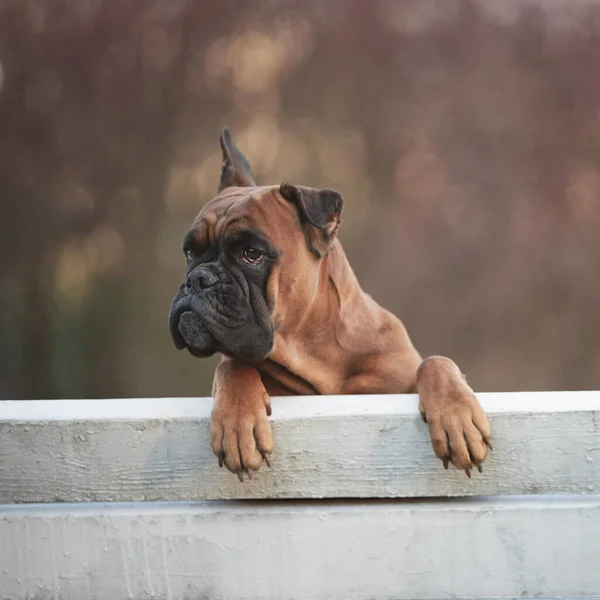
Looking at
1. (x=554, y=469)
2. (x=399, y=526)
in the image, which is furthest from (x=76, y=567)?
(x=554, y=469)

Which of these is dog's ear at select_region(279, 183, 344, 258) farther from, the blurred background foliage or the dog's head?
the blurred background foliage

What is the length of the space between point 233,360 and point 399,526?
685mm

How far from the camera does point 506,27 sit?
5.22 meters

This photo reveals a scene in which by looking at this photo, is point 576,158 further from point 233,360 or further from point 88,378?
point 233,360

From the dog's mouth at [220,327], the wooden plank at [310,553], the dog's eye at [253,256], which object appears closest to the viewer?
the wooden plank at [310,553]

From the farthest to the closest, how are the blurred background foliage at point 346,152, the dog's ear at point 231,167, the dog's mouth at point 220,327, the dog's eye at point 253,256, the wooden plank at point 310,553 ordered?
the blurred background foliage at point 346,152, the dog's ear at point 231,167, the dog's eye at point 253,256, the dog's mouth at point 220,327, the wooden plank at point 310,553

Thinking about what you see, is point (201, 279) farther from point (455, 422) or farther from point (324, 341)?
point (455, 422)

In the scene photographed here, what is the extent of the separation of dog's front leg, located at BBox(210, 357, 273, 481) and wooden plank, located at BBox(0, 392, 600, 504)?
0.03m

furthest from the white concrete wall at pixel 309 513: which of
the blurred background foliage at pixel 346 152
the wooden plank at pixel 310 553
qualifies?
the blurred background foliage at pixel 346 152

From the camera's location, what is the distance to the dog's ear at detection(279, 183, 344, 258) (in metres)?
2.17

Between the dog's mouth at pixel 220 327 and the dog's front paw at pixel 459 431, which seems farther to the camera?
the dog's mouth at pixel 220 327

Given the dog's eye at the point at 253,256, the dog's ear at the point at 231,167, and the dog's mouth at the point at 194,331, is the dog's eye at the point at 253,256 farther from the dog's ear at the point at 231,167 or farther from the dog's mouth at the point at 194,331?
the dog's ear at the point at 231,167

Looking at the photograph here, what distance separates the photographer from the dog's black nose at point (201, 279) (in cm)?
207

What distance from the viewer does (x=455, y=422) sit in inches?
63.6
